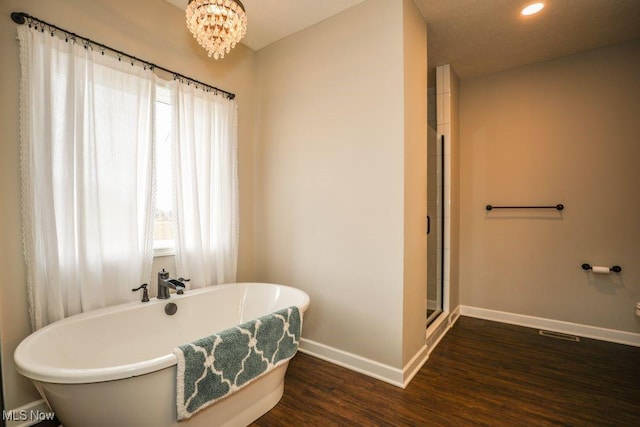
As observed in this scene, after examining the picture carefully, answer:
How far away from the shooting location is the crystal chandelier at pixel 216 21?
1487 millimetres

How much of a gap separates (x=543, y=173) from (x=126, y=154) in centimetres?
372

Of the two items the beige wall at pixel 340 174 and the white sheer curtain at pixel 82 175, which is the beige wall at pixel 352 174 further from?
the white sheer curtain at pixel 82 175

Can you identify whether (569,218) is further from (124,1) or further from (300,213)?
(124,1)

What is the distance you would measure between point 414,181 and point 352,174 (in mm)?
456

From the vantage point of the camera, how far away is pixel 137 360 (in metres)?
1.83

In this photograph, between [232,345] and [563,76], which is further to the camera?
[563,76]

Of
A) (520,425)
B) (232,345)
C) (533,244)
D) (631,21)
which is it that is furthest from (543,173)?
(232,345)

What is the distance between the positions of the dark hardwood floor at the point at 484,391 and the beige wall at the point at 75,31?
4.23ft

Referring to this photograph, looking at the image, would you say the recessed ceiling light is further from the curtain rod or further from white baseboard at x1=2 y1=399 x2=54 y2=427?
white baseboard at x1=2 y1=399 x2=54 y2=427

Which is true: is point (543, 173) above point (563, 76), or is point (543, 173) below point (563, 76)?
below

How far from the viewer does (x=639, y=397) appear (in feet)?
6.08

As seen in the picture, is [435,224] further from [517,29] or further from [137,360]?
[137,360]

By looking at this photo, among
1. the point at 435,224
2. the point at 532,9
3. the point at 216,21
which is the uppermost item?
the point at 532,9

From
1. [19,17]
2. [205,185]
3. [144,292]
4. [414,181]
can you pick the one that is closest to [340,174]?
[414,181]
